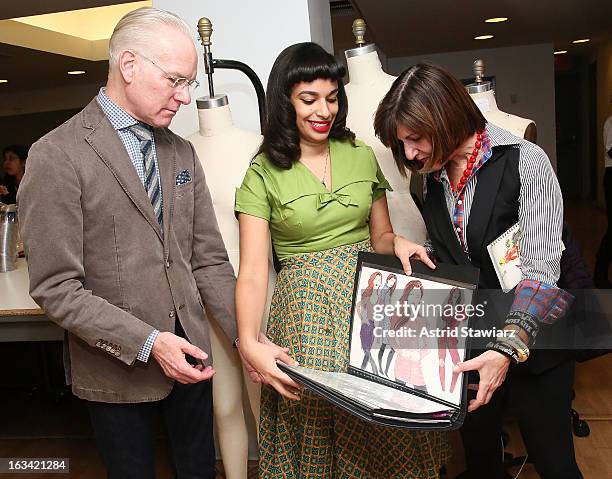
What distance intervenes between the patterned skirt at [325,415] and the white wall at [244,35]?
40.1 inches

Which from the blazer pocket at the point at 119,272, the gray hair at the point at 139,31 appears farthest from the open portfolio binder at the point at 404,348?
the gray hair at the point at 139,31

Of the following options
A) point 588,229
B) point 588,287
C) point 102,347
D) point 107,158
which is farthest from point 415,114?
point 588,229

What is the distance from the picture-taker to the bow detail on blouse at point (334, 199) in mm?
1817

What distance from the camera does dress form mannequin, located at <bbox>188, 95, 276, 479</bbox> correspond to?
7.30 ft

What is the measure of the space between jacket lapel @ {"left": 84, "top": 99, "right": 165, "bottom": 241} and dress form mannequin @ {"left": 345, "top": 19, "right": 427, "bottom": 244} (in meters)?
0.85

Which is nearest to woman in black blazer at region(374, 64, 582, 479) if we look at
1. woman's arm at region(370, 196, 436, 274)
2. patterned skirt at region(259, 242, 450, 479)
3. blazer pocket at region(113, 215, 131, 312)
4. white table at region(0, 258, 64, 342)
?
woman's arm at region(370, 196, 436, 274)

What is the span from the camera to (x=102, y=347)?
1.58 m

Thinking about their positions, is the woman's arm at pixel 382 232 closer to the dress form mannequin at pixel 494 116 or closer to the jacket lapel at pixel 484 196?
the jacket lapel at pixel 484 196

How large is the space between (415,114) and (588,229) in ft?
26.1

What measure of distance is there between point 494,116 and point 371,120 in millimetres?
465

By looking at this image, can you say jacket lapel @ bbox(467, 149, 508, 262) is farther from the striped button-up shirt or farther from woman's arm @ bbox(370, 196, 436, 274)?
woman's arm @ bbox(370, 196, 436, 274)

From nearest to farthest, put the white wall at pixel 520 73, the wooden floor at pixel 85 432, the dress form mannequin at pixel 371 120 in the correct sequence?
the dress form mannequin at pixel 371 120 < the wooden floor at pixel 85 432 < the white wall at pixel 520 73

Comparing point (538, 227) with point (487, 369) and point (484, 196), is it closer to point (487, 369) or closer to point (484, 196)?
point (484, 196)

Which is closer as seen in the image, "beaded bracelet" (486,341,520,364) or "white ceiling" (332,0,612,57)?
"beaded bracelet" (486,341,520,364)
